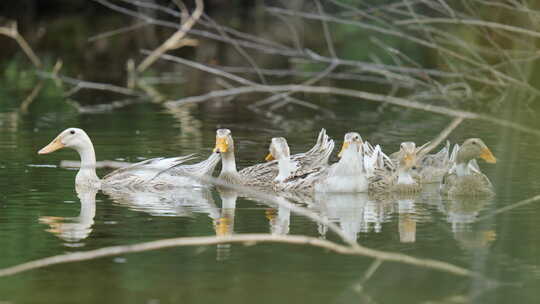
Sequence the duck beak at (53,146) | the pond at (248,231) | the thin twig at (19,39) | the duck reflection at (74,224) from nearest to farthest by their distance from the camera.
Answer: the thin twig at (19,39), the pond at (248,231), the duck reflection at (74,224), the duck beak at (53,146)

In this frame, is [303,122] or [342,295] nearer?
[342,295]

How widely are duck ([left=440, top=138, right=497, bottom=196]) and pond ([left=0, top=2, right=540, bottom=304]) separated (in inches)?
6.8

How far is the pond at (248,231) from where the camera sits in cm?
721

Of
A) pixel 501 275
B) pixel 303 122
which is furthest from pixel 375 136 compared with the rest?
pixel 501 275

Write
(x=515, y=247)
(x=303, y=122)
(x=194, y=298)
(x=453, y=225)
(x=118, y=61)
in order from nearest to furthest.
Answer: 1. (x=194, y=298)
2. (x=515, y=247)
3. (x=453, y=225)
4. (x=303, y=122)
5. (x=118, y=61)

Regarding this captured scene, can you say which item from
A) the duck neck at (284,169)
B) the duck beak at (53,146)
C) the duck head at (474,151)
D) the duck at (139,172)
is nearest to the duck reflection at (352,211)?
the duck neck at (284,169)

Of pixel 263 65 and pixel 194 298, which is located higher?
pixel 263 65

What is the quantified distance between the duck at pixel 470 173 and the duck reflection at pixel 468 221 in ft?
0.37

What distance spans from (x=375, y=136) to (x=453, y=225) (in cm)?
625

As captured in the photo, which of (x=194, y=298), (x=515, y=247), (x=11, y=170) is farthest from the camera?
(x=11, y=170)

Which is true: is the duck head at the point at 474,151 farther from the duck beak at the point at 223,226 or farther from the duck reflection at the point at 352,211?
the duck beak at the point at 223,226

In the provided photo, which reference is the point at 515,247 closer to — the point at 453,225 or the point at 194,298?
the point at 453,225

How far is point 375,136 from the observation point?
15828 millimetres

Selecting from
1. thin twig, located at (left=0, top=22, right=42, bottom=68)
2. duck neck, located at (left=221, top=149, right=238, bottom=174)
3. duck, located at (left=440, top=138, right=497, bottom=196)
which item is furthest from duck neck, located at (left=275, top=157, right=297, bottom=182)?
thin twig, located at (left=0, top=22, right=42, bottom=68)
